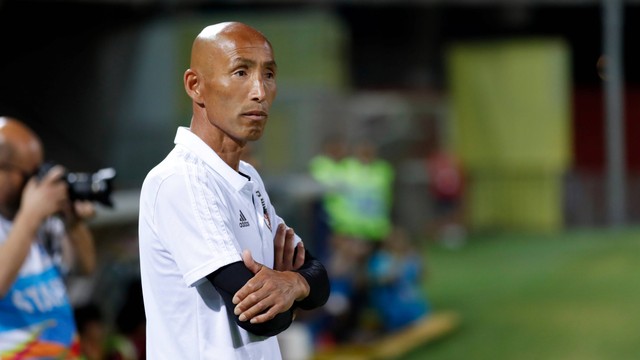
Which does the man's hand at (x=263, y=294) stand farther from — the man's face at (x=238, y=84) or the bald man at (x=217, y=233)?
the man's face at (x=238, y=84)

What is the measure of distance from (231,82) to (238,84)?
0.02 m

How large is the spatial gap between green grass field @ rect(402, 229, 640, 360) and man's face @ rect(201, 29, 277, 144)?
25.0ft

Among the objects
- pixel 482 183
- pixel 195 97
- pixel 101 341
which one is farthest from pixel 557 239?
pixel 195 97

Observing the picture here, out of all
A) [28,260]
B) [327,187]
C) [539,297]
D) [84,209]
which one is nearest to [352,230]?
[327,187]

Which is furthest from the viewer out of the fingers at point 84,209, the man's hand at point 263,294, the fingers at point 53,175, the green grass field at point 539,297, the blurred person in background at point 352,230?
the green grass field at point 539,297

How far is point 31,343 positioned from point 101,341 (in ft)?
6.08

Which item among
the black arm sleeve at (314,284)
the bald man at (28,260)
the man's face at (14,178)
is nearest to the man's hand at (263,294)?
the black arm sleeve at (314,284)

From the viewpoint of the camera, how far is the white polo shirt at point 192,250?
2.97 m

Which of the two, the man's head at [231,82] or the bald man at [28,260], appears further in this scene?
the bald man at [28,260]

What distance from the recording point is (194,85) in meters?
3.17

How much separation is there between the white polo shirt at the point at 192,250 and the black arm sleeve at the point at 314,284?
0.46ft

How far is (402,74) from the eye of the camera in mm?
Answer: 25203

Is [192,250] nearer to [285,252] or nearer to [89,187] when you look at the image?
[285,252]

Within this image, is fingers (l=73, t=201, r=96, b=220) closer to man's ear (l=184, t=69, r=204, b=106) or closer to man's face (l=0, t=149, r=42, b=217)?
man's face (l=0, t=149, r=42, b=217)
